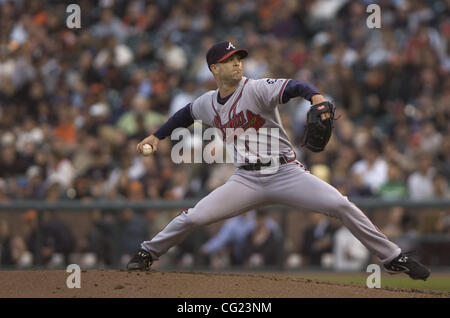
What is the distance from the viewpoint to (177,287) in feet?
17.7

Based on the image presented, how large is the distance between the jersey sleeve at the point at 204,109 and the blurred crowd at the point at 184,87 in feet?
13.5

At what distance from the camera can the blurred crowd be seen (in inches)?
409

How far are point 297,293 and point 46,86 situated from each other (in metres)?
9.13

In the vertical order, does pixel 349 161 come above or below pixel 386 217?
above

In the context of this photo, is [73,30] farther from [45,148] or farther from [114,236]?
[114,236]

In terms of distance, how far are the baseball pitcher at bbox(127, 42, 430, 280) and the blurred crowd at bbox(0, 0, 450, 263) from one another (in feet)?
13.9

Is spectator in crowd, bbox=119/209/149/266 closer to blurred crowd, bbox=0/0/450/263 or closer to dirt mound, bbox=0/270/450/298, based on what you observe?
blurred crowd, bbox=0/0/450/263

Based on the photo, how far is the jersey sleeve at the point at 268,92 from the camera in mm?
5547

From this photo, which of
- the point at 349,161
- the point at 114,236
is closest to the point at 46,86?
the point at 114,236

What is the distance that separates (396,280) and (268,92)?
397 centimetres

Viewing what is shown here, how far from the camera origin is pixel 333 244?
9617 mm

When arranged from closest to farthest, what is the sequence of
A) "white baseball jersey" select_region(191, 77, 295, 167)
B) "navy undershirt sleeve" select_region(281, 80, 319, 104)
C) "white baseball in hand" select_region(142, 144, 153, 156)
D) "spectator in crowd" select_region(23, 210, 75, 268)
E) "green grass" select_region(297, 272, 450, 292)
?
"navy undershirt sleeve" select_region(281, 80, 319, 104) → "white baseball jersey" select_region(191, 77, 295, 167) → "white baseball in hand" select_region(142, 144, 153, 156) → "green grass" select_region(297, 272, 450, 292) → "spectator in crowd" select_region(23, 210, 75, 268)

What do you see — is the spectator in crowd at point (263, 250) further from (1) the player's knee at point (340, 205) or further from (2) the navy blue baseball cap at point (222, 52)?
(1) the player's knee at point (340, 205)

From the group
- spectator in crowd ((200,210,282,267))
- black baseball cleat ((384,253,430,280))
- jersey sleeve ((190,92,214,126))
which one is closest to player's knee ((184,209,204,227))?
jersey sleeve ((190,92,214,126))
